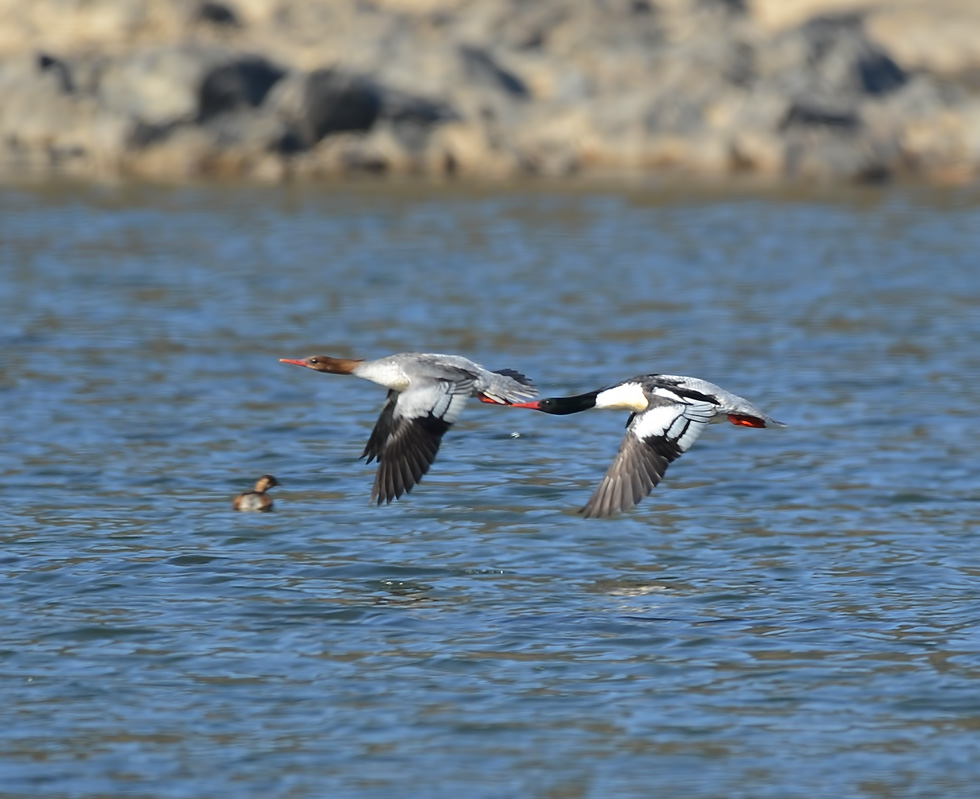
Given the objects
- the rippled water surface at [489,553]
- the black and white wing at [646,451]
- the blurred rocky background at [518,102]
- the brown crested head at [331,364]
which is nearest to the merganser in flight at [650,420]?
the black and white wing at [646,451]

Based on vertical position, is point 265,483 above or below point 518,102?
below

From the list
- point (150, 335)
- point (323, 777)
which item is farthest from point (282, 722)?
point (150, 335)

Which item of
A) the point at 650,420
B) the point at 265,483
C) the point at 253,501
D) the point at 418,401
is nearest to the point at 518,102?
the point at 265,483

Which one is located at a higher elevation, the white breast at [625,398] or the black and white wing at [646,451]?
the white breast at [625,398]

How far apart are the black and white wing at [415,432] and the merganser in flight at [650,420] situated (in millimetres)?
602

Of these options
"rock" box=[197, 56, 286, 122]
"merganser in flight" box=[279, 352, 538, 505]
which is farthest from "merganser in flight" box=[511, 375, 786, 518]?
"rock" box=[197, 56, 286, 122]

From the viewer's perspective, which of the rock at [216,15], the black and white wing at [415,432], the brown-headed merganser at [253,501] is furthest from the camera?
the rock at [216,15]

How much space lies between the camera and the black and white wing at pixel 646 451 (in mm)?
10211

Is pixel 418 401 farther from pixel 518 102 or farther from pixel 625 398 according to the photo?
pixel 518 102

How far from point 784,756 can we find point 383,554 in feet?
12.7

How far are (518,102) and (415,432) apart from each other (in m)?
27.2

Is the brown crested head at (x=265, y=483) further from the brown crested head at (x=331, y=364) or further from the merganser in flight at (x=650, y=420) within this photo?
the merganser in flight at (x=650, y=420)

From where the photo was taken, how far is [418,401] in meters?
11.0

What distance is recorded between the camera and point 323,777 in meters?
7.34
